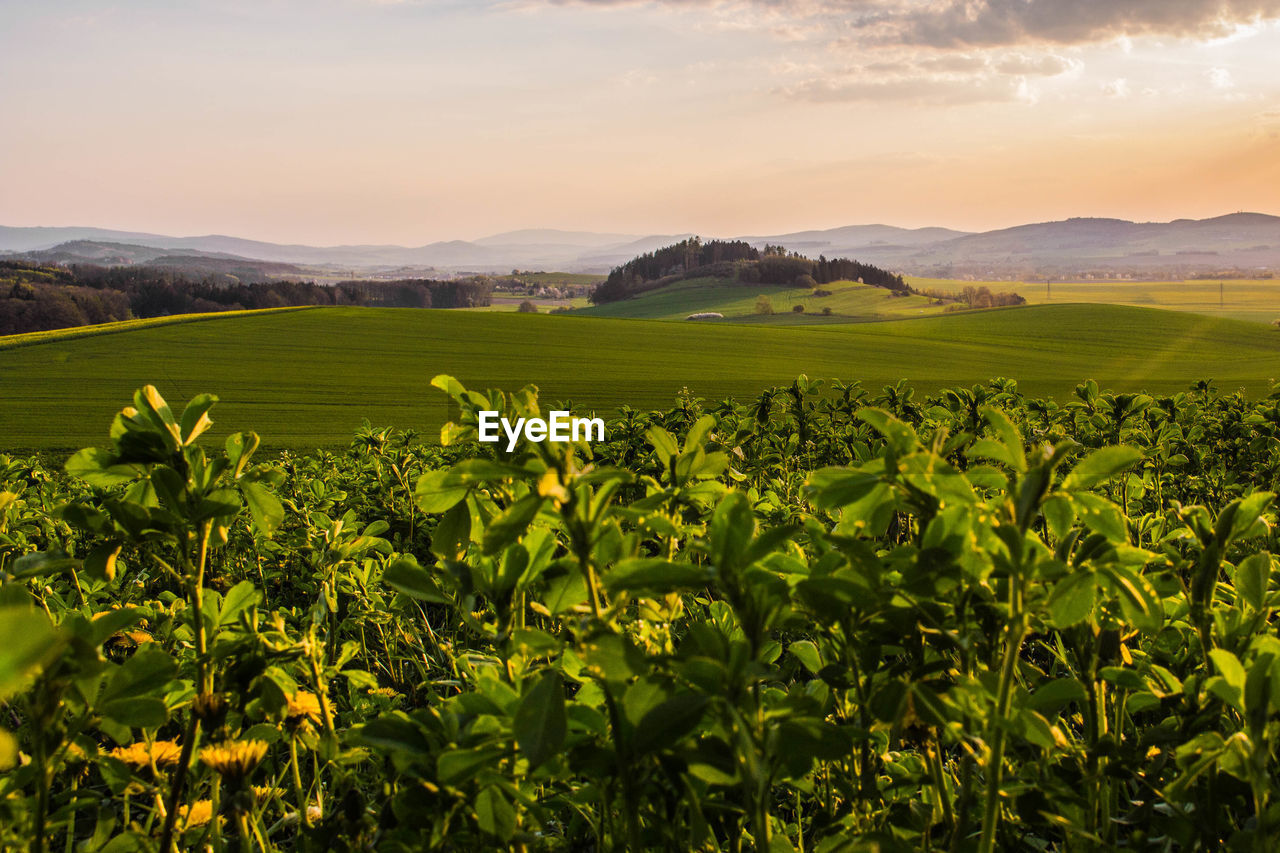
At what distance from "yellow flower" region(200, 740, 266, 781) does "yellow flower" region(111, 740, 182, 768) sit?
1.05ft

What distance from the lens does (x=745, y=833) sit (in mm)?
1352

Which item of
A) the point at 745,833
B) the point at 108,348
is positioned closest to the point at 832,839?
the point at 745,833

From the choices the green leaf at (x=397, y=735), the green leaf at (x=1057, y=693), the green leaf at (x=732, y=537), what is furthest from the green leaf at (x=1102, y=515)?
the green leaf at (x=397, y=735)

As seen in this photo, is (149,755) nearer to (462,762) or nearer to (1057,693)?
(462,762)

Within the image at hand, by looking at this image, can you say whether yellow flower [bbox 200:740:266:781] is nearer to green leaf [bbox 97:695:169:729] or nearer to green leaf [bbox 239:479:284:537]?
green leaf [bbox 97:695:169:729]

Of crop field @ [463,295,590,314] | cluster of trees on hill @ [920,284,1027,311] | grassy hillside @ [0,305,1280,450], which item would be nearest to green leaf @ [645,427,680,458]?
grassy hillside @ [0,305,1280,450]

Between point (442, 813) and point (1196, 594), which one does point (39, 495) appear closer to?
point (442, 813)

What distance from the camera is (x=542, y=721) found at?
0.78 meters

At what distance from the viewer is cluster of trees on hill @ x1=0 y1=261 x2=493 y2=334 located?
38866 mm

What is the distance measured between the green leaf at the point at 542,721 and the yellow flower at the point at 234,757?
64 centimetres

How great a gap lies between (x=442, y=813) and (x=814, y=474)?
2.11ft

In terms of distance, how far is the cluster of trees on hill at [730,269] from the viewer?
8294 cm

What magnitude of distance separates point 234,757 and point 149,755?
0.43 meters

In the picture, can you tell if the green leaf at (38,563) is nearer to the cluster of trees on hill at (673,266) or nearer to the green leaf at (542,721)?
the green leaf at (542,721)
